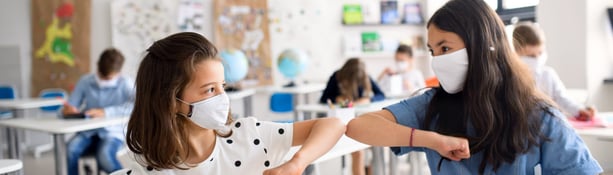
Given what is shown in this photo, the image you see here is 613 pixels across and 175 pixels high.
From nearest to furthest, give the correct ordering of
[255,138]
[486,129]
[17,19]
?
[486,129]
[255,138]
[17,19]

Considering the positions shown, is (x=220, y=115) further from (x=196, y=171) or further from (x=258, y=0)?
(x=258, y=0)

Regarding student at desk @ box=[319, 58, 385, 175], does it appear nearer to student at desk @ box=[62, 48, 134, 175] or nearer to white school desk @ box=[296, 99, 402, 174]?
white school desk @ box=[296, 99, 402, 174]

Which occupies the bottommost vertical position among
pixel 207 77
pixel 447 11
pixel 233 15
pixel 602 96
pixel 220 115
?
pixel 602 96

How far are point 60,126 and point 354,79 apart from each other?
2082mm

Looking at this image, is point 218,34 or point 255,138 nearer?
point 255,138

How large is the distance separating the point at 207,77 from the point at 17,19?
19.6ft

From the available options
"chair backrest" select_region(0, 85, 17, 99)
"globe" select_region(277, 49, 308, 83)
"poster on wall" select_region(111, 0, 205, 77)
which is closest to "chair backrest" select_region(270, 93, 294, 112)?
"globe" select_region(277, 49, 308, 83)

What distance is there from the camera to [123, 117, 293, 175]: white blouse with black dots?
1.35 m

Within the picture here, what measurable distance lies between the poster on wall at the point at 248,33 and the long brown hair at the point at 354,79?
2.58m

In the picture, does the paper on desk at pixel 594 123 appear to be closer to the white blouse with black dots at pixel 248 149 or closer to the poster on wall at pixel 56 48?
the white blouse with black dots at pixel 248 149

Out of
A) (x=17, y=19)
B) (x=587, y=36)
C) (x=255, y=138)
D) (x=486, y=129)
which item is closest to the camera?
(x=486, y=129)

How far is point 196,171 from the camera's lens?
1.32 meters

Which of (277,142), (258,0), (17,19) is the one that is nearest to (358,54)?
(258,0)

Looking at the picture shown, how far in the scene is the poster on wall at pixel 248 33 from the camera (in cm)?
627
